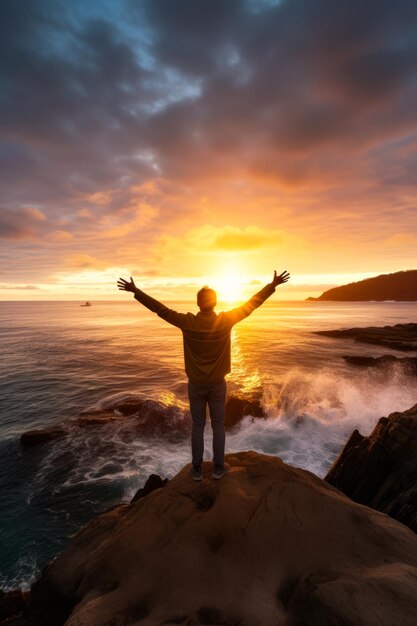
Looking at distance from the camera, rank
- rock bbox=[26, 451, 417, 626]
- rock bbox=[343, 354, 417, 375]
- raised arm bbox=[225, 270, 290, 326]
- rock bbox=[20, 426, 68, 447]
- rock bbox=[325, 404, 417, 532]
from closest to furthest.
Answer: rock bbox=[26, 451, 417, 626]
raised arm bbox=[225, 270, 290, 326]
rock bbox=[325, 404, 417, 532]
rock bbox=[20, 426, 68, 447]
rock bbox=[343, 354, 417, 375]

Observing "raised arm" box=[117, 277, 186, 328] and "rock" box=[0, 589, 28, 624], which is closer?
"raised arm" box=[117, 277, 186, 328]

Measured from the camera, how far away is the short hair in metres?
4.77

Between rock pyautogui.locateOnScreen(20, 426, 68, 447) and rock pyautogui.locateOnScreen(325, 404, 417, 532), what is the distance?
43.0 ft

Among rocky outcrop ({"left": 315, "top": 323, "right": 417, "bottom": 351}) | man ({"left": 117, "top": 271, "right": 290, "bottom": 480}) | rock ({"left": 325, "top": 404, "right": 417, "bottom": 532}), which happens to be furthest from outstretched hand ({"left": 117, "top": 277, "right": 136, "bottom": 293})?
rocky outcrop ({"left": 315, "top": 323, "right": 417, "bottom": 351})

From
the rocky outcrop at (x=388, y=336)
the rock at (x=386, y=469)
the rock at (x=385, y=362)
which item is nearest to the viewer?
the rock at (x=386, y=469)

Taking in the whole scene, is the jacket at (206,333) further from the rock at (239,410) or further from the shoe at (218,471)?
the rock at (239,410)

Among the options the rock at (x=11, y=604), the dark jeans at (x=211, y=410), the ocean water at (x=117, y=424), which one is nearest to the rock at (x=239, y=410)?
the ocean water at (x=117, y=424)

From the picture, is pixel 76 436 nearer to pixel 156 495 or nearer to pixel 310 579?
pixel 156 495

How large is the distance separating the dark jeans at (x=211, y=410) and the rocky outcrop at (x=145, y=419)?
11.1 metres

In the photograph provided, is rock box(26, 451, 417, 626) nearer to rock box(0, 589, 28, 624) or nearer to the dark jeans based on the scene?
the dark jeans

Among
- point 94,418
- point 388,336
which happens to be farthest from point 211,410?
point 388,336

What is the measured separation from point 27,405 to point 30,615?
1776 centimetres

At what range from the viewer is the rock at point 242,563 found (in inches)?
113

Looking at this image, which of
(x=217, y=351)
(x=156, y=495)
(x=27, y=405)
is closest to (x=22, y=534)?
(x=156, y=495)
